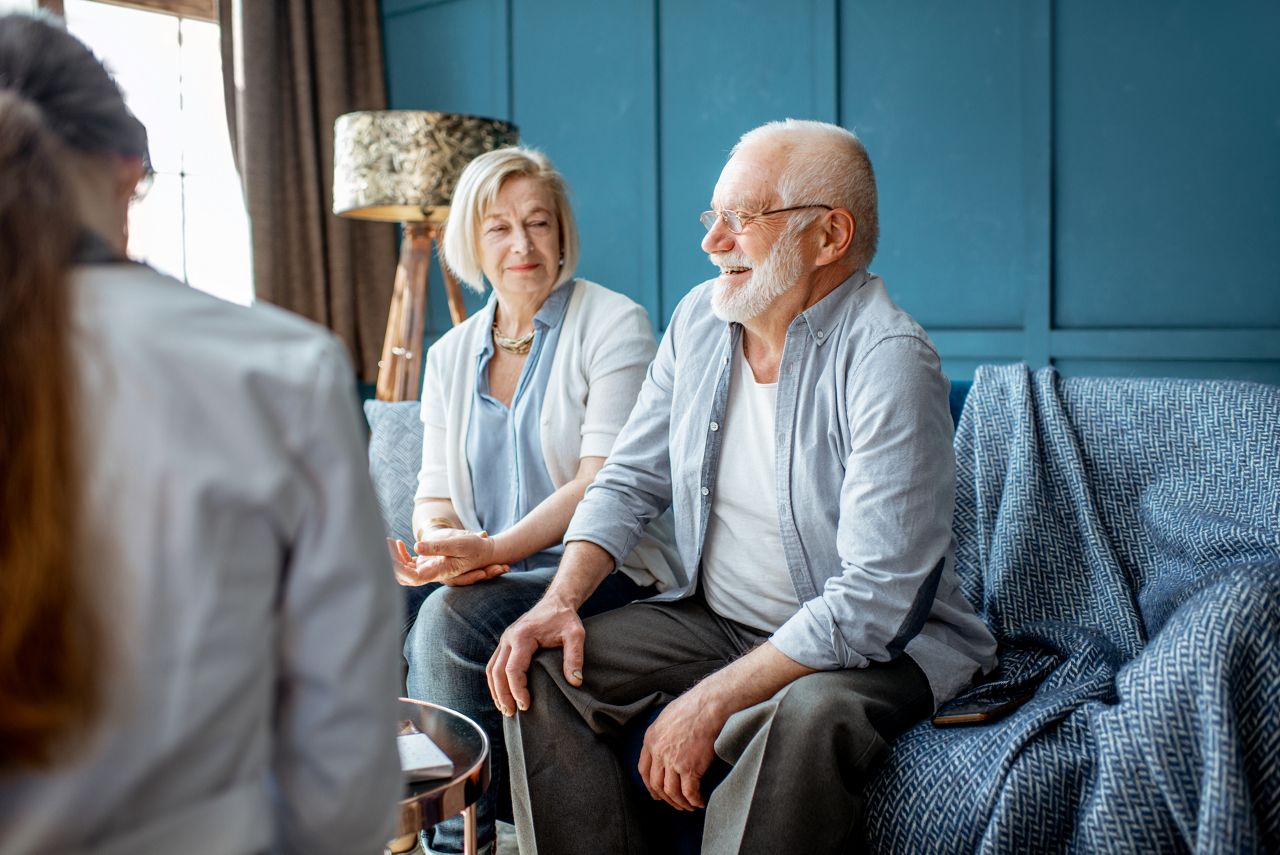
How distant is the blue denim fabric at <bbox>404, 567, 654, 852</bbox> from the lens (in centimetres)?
190

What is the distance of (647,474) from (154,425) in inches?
50.6

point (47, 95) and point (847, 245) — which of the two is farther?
point (847, 245)

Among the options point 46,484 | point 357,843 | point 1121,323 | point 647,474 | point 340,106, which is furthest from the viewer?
point 340,106

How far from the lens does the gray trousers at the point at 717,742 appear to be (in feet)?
4.65

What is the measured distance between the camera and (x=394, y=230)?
4551mm

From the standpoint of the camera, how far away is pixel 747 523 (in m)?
1.77

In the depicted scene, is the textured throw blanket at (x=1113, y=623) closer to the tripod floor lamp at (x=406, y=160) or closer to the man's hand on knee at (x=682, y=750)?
the man's hand on knee at (x=682, y=750)

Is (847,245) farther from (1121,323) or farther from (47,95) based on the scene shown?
(1121,323)

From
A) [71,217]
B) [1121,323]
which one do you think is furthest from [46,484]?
[1121,323]

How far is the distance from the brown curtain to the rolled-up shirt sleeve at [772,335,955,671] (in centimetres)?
309

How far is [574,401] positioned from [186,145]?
8.98 ft

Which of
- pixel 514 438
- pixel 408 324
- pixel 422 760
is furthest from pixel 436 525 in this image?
pixel 408 324

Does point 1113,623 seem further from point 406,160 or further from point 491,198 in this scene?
point 406,160

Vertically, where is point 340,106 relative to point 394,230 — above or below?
above
